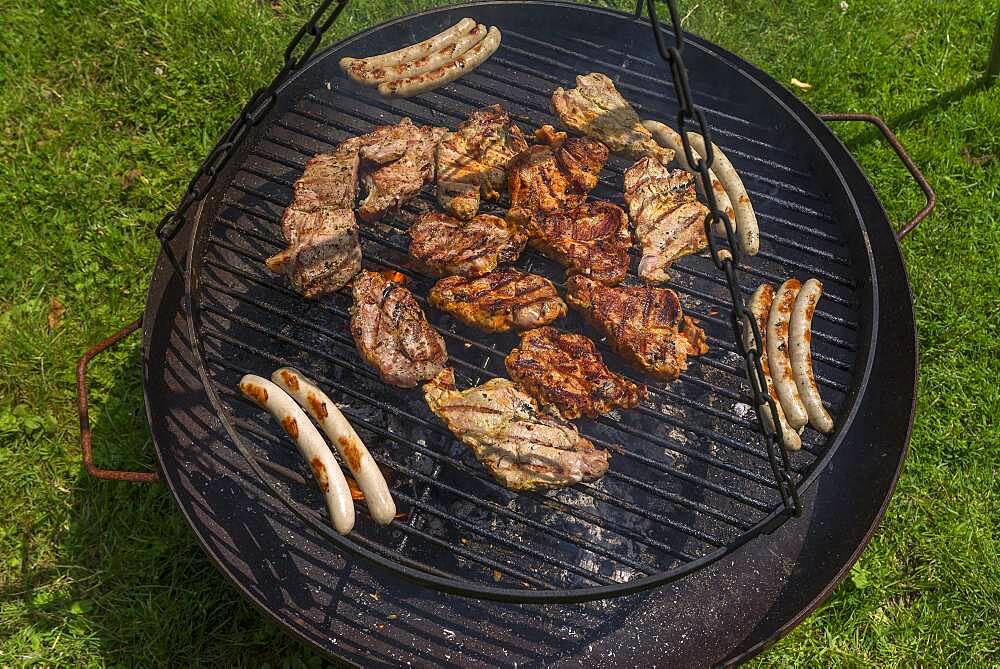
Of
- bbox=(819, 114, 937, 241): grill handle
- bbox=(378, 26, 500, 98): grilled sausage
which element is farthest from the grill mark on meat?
bbox=(819, 114, 937, 241): grill handle

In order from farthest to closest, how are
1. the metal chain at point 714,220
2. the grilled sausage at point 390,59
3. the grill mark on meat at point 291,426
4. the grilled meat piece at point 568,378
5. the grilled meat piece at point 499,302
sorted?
the grilled sausage at point 390,59 → the grilled meat piece at point 499,302 → the grilled meat piece at point 568,378 → the grill mark on meat at point 291,426 → the metal chain at point 714,220

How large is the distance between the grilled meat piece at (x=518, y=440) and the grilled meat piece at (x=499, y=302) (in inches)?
16.0

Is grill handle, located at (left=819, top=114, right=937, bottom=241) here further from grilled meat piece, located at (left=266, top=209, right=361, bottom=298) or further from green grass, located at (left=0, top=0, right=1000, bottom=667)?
grilled meat piece, located at (left=266, top=209, right=361, bottom=298)

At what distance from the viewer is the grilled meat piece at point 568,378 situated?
148 inches

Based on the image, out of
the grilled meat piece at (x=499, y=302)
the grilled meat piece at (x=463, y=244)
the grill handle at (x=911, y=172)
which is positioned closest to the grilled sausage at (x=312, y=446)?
the grilled meat piece at (x=499, y=302)

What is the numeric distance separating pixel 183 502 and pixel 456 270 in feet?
5.89

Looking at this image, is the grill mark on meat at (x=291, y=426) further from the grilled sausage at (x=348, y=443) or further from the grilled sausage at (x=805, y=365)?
the grilled sausage at (x=805, y=365)

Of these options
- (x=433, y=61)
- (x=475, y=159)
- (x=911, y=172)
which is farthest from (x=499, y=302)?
(x=911, y=172)

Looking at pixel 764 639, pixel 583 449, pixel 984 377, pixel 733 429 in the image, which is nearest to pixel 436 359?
pixel 583 449

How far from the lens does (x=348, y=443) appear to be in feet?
11.3

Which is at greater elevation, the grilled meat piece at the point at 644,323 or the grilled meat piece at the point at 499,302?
the grilled meat piece at the point at 644,323

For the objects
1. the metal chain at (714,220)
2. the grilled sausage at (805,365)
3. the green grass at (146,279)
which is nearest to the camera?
the metal chain at (714,220)

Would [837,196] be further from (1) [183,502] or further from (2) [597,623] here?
(1) [183,502]

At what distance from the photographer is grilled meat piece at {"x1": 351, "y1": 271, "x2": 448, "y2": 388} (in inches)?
151
